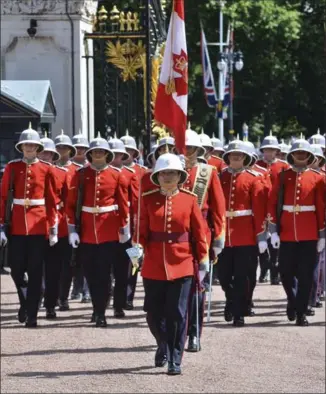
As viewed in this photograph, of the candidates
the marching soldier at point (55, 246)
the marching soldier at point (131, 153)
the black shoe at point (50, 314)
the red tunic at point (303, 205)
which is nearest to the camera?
the red tunic at point (303, 205)

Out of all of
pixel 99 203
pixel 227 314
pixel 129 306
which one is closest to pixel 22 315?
pixel 99 203

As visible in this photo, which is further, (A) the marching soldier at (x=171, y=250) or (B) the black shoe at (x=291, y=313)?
(B) the black shoe at (x=291, y=313)

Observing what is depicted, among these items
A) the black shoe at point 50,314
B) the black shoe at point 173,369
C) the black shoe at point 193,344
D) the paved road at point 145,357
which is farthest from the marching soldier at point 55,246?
the black shoe at point 173,369

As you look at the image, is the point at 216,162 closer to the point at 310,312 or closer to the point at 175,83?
the point at 310,312

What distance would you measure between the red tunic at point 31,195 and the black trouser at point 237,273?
1.66 m

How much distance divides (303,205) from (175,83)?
279cm

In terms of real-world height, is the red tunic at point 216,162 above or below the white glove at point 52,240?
above

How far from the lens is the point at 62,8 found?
73.8 feet

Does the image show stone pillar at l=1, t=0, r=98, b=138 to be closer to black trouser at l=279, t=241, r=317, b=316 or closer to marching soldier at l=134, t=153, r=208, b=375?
black trouser at l=279, t=241, r=317, b=316

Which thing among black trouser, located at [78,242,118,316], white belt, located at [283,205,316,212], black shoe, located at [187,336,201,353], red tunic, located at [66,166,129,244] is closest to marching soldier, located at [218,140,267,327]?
white belt, located at [283,205,316,212]

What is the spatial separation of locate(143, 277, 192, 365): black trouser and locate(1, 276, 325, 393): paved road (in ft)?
0.73

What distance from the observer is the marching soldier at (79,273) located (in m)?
17.3

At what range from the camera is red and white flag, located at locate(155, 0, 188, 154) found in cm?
1249

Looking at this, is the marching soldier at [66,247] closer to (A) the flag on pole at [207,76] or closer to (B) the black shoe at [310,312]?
(B) the black shoe at [310,312]
